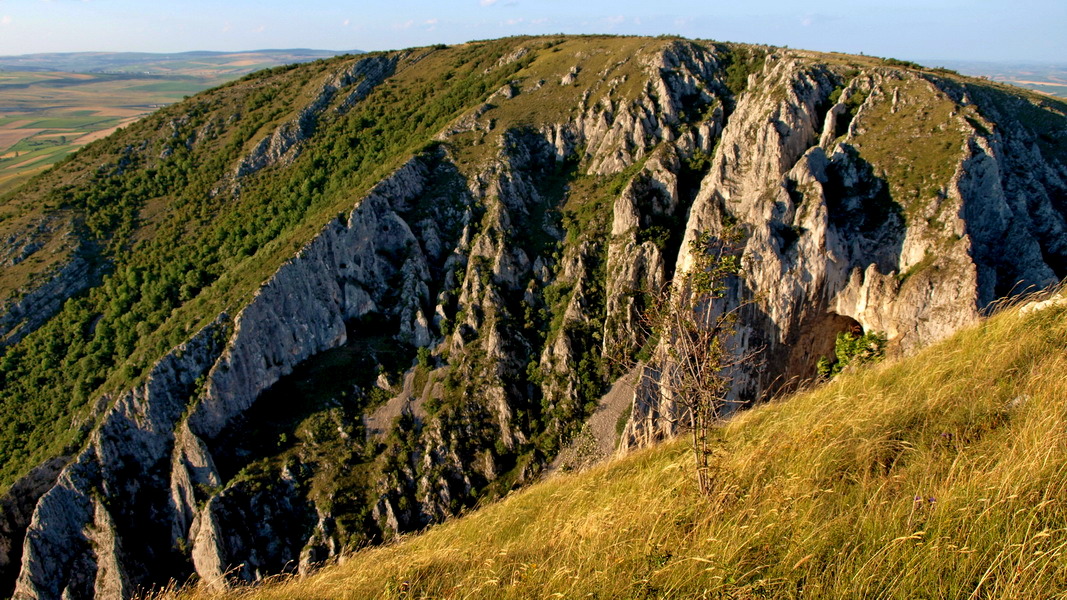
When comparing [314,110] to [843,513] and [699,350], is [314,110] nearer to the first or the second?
[699,350]

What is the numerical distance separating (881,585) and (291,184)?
227 feet

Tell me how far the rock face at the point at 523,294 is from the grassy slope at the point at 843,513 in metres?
24.3

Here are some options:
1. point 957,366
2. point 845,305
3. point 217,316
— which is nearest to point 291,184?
point 217,316

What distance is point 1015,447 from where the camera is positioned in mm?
5145

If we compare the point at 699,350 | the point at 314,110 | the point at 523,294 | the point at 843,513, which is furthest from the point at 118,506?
the point at 314,110

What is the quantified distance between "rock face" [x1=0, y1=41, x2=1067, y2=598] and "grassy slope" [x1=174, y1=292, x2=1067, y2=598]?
24255mm

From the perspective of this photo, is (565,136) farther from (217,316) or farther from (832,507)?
(832,507)

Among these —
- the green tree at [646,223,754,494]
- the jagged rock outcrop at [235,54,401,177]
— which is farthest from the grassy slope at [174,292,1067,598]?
the jagged rock outcrop at [235,54,401,177]

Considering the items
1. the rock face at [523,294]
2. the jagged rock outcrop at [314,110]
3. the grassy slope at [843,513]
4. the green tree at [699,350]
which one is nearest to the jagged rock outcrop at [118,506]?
the rock face at [523,294]

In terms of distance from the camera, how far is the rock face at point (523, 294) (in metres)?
35.5

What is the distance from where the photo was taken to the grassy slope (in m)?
4.36

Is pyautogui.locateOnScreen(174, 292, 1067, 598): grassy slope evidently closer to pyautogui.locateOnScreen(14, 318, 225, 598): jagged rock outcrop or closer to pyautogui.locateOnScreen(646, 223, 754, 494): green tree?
pyautogui.locateOnScreen(646, 223, 754, 494): green tree

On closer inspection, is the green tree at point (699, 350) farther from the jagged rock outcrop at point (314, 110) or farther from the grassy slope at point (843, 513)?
the jagged rock outcrop at point (314, 110)

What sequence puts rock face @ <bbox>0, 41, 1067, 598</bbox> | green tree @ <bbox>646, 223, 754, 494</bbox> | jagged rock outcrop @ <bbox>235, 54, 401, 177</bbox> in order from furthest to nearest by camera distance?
jagged rock outcrop @ <bbox>235, 54, 401, 177</bbox>, rock face @ <bbox>0, 41, 1067, 598</bbox>, green tree @ <bbox>646, 223, 754, 494</bbox>
